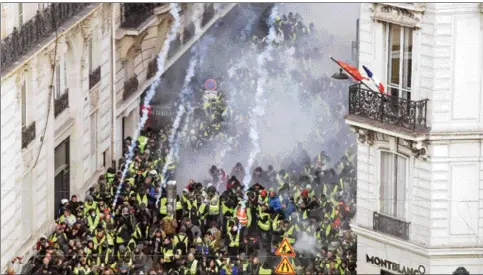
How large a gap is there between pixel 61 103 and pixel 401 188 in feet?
8.74

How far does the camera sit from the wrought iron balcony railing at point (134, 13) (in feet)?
60.2

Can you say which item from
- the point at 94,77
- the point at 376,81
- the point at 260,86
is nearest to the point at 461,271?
the point at 376,81

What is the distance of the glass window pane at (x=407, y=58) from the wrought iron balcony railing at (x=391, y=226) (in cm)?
101

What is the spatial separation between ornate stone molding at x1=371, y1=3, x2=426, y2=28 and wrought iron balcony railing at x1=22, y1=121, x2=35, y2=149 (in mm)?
2712

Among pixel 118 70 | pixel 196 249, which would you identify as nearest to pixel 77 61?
pixel 118 70

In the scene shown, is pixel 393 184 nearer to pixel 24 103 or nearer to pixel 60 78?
pixel 60 78

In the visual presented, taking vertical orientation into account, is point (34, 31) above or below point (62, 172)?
above

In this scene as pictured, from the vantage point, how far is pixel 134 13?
60.6ft

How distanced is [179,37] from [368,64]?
1.83 m

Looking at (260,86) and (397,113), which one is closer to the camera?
(397,113)

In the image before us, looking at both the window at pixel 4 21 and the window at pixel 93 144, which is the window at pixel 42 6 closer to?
the window at pixel 4 21

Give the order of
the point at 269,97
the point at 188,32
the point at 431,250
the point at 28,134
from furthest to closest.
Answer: the point at 188,32
the point at 269,97
the point at 28,134
the point at 431,250

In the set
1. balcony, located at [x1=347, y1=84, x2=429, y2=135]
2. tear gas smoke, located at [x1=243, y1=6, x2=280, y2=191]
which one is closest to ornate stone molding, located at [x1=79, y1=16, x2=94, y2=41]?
tear gas smoke, located at [x1=243, y1=6, x2=280, y2=191]

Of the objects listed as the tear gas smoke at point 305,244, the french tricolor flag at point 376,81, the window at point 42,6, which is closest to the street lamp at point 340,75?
the french tricolor flag at point 376,81
